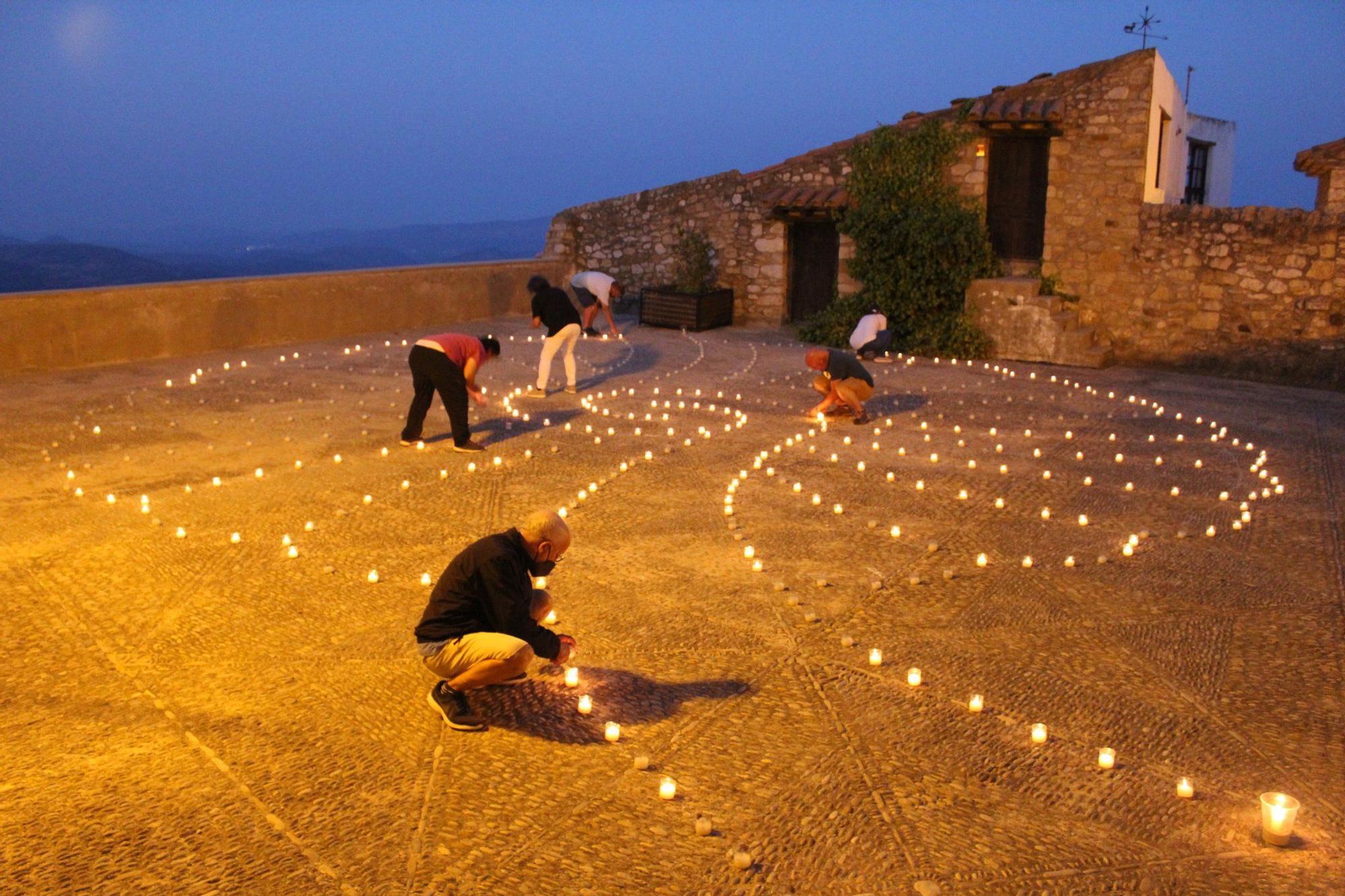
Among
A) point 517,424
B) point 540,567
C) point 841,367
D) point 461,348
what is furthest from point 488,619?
point 841,367

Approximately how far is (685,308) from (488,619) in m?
11.9

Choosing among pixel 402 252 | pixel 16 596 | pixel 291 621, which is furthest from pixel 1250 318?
pixel 402 252

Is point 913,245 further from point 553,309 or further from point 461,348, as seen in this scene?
point 461,348

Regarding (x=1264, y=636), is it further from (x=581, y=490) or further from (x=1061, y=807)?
(x=581, y=490)

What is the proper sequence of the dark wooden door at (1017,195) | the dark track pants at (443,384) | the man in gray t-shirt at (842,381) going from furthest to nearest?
the dark wooden door at (1017,195) → the man in gray t-shirt at (842,381) → the dark track pants at (443,384)

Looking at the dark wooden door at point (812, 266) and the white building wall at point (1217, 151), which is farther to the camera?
the white building wall at point (1217, 151)

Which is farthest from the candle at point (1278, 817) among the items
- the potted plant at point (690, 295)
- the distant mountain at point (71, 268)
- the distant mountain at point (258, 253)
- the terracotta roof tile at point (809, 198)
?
the distant mountain at point (71, 268)

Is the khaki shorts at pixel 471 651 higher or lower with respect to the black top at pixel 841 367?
lower

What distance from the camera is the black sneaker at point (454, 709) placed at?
13.9ft

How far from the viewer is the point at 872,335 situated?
13.2 meters

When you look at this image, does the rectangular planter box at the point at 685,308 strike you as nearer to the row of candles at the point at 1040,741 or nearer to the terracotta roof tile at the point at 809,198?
the terracotta roof tile at the point at 809,198

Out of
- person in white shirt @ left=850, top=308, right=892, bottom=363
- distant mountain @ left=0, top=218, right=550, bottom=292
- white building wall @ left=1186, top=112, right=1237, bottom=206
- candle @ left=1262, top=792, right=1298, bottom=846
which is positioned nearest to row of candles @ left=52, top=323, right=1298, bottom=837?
candle @ left=1262, top=792, right=1298, bottom=846

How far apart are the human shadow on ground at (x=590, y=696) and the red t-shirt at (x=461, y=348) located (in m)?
4.26

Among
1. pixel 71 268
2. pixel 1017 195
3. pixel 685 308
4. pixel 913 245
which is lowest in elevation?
pixel 71 268
